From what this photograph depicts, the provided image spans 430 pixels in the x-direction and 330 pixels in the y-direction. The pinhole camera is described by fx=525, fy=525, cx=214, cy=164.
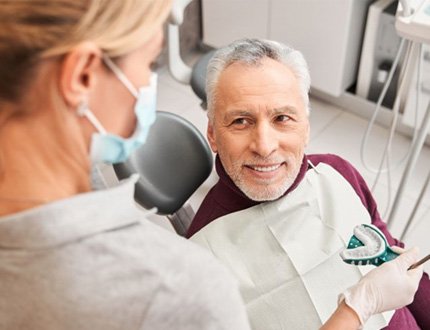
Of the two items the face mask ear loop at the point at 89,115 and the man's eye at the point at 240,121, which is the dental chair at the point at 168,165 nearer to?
the man's eye at the point at 240,121

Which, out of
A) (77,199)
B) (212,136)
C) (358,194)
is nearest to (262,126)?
(212,136)

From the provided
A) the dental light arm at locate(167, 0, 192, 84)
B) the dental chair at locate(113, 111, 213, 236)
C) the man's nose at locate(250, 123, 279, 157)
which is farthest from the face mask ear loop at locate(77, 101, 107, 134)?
the dental light arm at locate(167, 0, 192, 84)

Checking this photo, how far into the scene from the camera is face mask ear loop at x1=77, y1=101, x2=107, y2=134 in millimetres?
Result: 638

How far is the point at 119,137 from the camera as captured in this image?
729 mm

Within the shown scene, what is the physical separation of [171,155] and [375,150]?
1.32m

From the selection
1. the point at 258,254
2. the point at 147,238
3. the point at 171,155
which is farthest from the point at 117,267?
the point at 171,155

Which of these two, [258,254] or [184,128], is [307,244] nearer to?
[258,254]

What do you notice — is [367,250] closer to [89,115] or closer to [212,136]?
[212,136]

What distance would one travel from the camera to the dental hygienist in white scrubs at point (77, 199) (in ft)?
1.93

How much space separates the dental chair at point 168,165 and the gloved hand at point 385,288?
2.12 feet

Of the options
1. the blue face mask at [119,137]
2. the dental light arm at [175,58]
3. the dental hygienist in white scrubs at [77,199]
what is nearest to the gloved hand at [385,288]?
the dental hygienist in white scrubs at [77,199]

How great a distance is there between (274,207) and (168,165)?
1.25 ft

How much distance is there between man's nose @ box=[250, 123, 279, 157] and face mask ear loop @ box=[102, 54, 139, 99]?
58cm

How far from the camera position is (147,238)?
69cm
